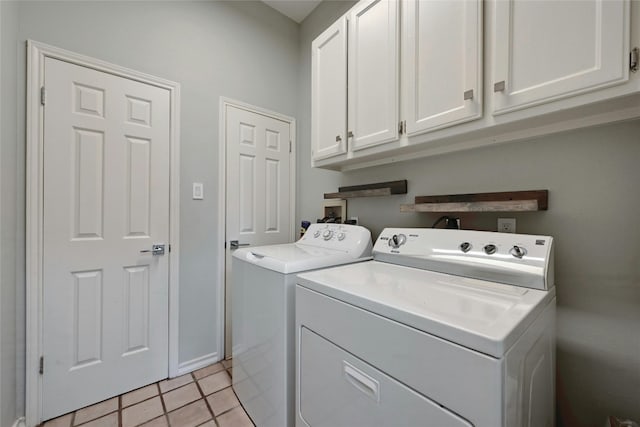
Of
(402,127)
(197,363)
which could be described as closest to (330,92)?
(402,127)

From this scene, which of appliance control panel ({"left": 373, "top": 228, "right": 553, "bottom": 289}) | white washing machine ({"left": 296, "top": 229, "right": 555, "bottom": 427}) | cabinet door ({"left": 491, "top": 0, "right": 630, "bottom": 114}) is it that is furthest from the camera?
appliance control panel ({"left": 373, "top": 228, "right": 553, "bottom": 289})

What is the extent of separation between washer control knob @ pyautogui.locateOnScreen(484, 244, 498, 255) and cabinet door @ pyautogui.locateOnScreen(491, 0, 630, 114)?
538mm

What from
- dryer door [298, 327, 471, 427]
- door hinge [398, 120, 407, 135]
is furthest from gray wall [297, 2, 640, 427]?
dryer door [298, 327, 471, 427]

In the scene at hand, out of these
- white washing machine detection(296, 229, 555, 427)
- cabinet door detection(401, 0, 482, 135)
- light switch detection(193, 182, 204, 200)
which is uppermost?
cabinet door detection(401, 0, 482, 135)

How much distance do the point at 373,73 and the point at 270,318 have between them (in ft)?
4.64

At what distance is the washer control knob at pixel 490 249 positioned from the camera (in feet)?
3.54

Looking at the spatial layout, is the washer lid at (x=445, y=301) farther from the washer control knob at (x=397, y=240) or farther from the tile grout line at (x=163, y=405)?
the tile grout line at (x=163, y=405)

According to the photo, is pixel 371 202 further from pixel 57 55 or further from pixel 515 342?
pixel 57 55

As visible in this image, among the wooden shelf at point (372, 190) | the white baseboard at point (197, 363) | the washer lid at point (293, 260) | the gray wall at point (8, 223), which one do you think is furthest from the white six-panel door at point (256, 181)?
the gray wall at point (8, 223)

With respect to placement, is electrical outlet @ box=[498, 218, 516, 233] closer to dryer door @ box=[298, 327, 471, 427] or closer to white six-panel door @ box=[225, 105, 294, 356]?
dryer door @ box=[298, 327, 471, 427]

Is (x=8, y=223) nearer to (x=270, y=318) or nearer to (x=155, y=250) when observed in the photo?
(x=155, y=250)

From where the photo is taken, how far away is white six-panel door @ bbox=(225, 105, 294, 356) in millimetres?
2170

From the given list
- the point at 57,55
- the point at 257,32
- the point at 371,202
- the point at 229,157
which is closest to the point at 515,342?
the point at 371,202

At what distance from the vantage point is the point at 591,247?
3.42ft
